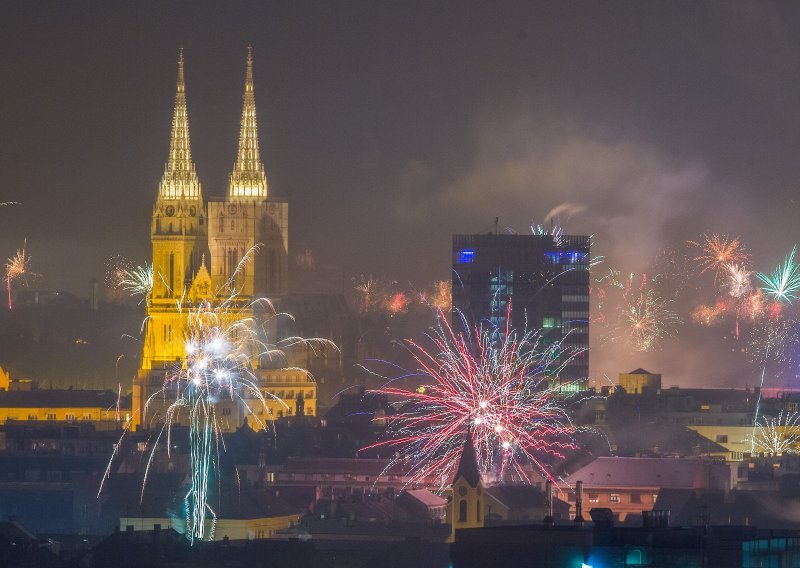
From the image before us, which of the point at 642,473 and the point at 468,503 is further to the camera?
the point at 642,473

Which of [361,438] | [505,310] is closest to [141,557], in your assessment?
[361,438]

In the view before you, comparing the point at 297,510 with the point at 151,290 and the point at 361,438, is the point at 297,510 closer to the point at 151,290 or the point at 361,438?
the point at 361,438

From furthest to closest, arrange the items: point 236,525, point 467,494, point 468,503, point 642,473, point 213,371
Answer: point 213,371 → point 642,473 → point 236,525 → point 468,503 → point 467,494

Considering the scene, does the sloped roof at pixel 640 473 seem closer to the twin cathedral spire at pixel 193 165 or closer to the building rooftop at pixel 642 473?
the building rooftop at pixel 642 473

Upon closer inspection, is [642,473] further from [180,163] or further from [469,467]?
[180,163]

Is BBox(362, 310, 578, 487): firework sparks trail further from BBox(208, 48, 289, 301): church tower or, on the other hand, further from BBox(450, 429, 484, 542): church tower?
BBox(208, 48, 289, 301): church tower

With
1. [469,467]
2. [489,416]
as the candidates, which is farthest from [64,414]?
[469,467]
